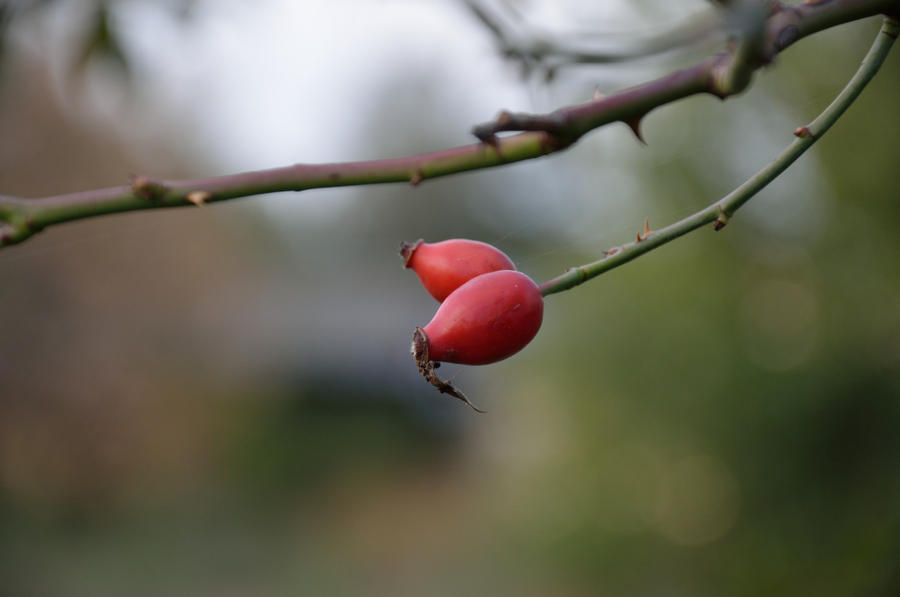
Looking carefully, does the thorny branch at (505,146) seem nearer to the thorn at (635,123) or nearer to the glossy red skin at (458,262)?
the thorn at (635,123)

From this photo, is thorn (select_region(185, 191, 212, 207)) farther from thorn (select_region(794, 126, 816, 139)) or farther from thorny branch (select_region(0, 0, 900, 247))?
thorn (select_region(794, 126, 816, 139))

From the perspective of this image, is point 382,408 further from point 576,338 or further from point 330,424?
point 576,338

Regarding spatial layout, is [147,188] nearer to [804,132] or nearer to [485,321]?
[485,321]

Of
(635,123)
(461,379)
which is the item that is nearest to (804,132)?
(635,123)

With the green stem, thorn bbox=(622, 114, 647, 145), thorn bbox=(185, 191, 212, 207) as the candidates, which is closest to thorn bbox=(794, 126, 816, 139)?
the green stem

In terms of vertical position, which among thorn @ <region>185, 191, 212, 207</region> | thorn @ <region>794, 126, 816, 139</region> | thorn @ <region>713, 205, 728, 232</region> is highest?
thorn @ <region>794, 126, 816, 139</region>

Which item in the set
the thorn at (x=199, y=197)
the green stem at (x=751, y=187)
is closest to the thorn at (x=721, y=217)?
the green stem at (x=751, y=187)

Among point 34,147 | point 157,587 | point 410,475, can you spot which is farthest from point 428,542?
point 34,147
